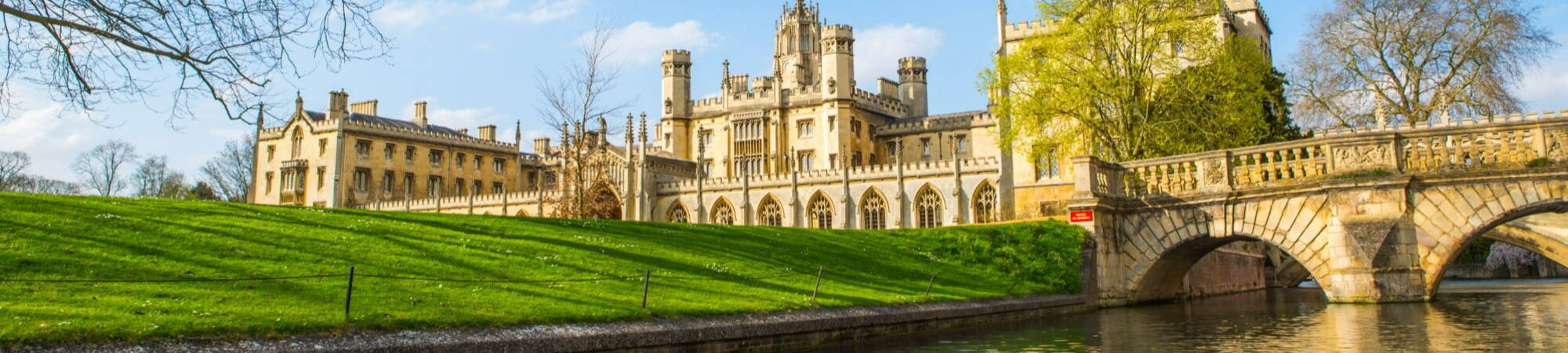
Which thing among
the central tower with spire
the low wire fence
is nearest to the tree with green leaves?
the low wire fence

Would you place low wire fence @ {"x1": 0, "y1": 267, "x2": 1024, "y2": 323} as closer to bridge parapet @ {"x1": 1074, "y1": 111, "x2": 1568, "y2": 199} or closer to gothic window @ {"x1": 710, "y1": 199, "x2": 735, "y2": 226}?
bridge parapet @ {"x1": 1074, "y1": 111, "x2": 1568, "y2": 199}

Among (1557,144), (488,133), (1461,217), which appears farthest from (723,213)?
(1557,144)

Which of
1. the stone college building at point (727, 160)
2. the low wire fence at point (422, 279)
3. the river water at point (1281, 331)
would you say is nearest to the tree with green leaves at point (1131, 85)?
the river water at point (1281, 331)

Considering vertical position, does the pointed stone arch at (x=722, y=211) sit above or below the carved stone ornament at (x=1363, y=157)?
above

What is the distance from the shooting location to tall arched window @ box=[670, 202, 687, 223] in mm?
59375

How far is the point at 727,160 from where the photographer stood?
229 feet

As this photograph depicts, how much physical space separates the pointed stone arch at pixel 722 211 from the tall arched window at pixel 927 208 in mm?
10496

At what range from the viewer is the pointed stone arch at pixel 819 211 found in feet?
180

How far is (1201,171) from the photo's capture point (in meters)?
22.1

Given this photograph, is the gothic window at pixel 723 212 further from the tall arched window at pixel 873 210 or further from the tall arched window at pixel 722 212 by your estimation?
the tall arched window at pixel 873 210

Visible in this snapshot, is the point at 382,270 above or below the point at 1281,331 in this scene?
above

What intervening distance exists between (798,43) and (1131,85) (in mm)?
56878

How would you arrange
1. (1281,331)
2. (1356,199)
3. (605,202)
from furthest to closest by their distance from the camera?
1. (605,202)
2. (1356,199)
3. (1281,331)

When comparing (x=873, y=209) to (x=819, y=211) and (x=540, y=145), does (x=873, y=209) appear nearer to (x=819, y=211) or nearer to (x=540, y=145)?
(x=819, y=211)
